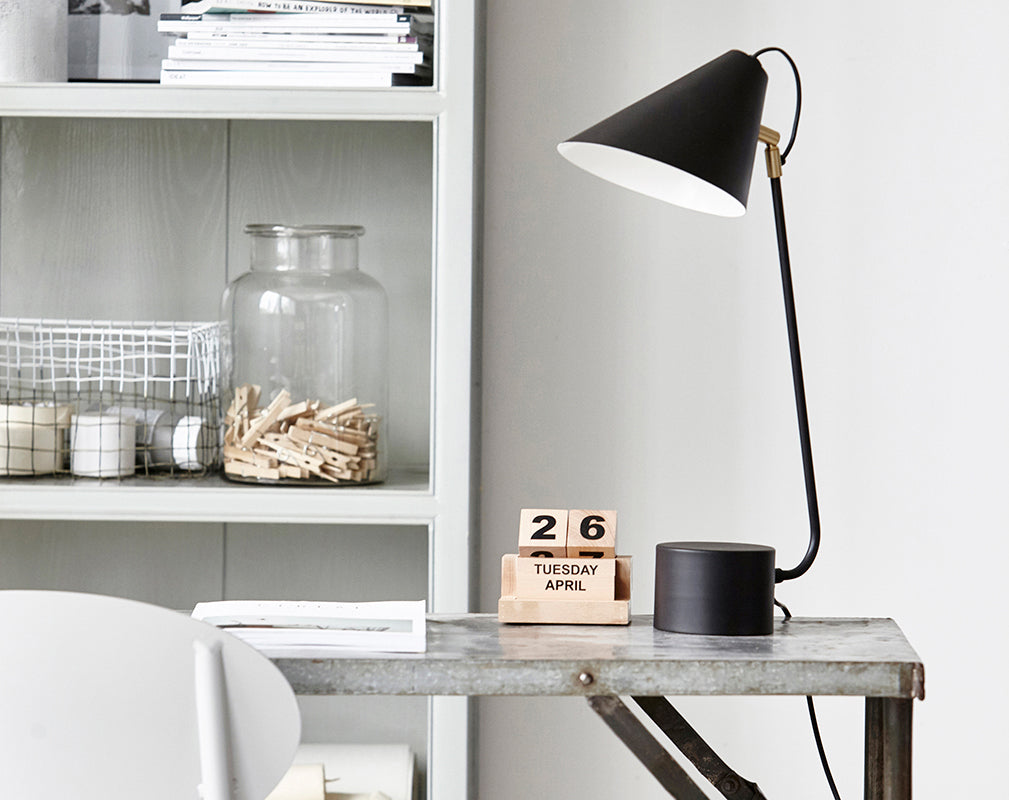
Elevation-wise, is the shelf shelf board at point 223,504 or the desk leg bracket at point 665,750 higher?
the shelf shelf board at point 223,504

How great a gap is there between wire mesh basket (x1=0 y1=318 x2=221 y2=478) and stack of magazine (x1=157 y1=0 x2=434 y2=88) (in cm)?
36

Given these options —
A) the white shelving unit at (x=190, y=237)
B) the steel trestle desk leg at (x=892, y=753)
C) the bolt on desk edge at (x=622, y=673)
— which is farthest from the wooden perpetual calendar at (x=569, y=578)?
the white shelving unit at (x=190, y=237)

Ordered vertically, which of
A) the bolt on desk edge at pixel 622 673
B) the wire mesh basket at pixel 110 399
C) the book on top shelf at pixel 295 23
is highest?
the book on top shelf at pixel 295 23

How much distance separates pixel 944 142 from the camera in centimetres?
171

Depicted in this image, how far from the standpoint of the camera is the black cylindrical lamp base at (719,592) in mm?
1026

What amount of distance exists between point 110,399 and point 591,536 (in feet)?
3.00

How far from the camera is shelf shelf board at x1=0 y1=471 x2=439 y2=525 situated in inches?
55.9

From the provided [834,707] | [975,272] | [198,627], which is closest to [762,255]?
[975,272]

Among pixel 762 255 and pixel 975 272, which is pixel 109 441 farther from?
pixel 975 272

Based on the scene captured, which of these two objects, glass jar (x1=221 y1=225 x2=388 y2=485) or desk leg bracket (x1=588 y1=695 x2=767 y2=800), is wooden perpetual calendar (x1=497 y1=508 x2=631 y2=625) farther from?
glass jar (x1=221 y1=225 x2=388 y2=485)

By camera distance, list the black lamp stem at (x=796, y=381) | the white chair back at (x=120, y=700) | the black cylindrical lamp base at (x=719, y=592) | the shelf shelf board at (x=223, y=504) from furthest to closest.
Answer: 1. the shelf shelf board at (x=223, y=504)
2. the black lamp stem at (x=796, y=381)
3. the black cylindrical lamp base at (x=719, y=592)
4. the white chair back at (x=120, y=700)

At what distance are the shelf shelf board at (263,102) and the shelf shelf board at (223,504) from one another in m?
0.47

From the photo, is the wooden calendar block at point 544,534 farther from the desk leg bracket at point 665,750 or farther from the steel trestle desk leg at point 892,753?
the steel trestle desk leg at point 892,753

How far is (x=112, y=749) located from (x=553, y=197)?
3.89ft
